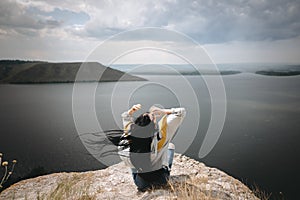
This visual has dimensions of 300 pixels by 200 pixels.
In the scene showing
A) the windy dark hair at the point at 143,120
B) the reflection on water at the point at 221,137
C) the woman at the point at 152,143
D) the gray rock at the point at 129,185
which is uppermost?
the windy dark hair at the point at 143,120

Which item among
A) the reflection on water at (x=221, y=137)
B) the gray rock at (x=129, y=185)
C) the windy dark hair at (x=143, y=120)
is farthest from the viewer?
the reflection on water at (x=221, y=137)

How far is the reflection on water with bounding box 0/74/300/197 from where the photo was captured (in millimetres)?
8469

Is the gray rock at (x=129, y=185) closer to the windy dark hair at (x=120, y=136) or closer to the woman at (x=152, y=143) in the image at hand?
the woman at (x=152, y=143)

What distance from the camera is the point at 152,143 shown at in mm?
2426

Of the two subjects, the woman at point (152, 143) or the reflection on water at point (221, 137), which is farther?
the reflection on water at point (221, 137)

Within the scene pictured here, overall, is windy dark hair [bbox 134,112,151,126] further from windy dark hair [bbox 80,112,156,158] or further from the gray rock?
the gray rock

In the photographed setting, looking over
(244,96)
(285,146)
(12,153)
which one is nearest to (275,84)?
(244,96)

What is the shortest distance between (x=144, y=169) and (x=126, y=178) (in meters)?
1.35

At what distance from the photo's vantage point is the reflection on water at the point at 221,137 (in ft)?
27.8

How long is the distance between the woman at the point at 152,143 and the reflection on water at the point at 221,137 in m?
0.67

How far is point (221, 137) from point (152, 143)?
991cm

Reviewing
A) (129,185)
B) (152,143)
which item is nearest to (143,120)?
(152,143)

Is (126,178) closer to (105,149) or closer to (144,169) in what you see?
(144,169)

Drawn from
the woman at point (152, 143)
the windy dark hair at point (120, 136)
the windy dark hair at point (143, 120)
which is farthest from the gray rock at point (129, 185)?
the windy dark hair at point (143, 120)
